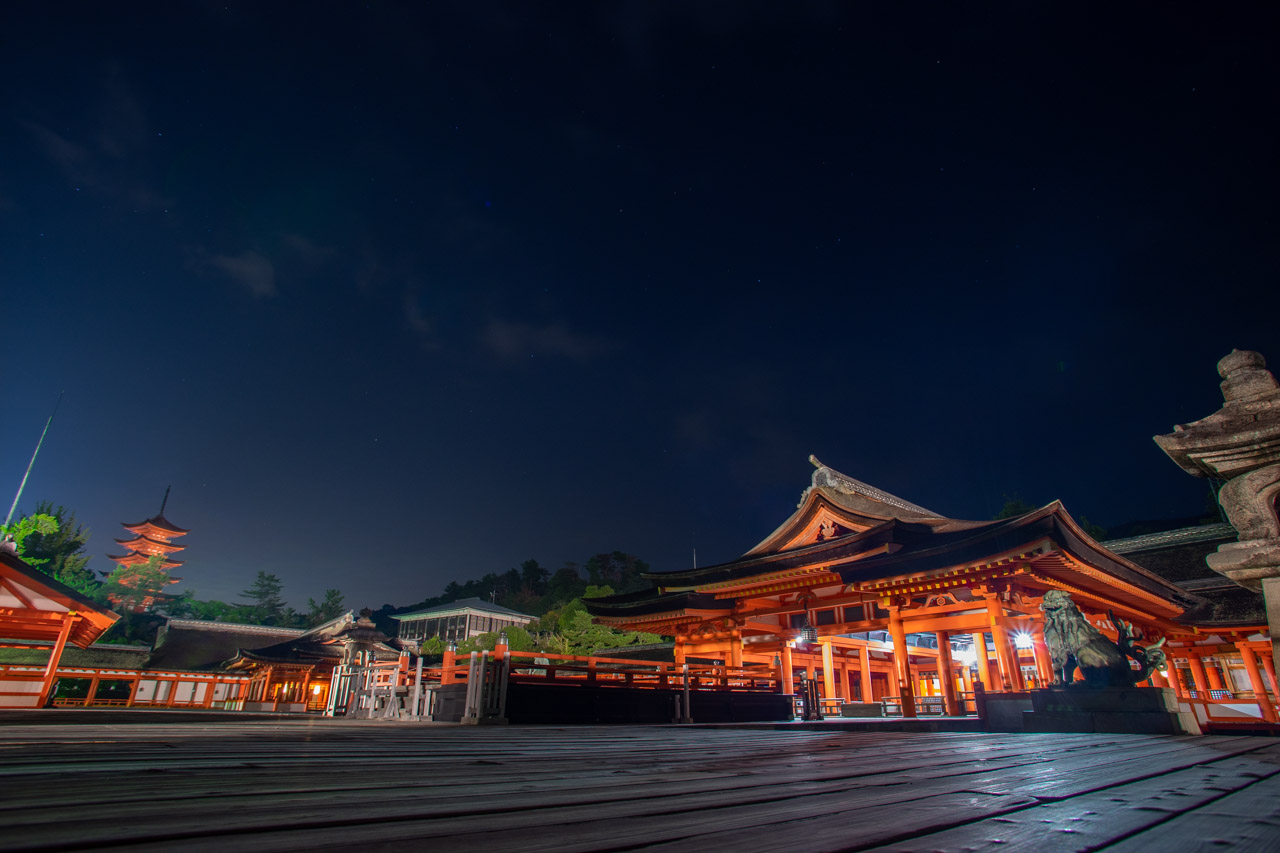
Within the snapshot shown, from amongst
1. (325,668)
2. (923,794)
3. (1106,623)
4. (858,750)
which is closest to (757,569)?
(1106,623)

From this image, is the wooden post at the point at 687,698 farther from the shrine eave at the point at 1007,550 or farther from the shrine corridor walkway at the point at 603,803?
the shrine corridor walkway at the point at 603,803

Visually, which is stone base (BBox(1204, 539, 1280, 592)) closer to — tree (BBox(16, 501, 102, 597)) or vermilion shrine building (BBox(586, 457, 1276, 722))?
vermilion shrine building (BBox(586, 457, 1276, 722))

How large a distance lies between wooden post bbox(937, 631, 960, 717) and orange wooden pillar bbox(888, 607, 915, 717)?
64 centimetres

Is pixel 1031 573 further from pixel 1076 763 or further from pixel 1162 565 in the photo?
pixel 1162 565

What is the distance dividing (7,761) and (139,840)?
196 cm

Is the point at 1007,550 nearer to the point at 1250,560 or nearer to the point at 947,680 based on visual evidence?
the point at 947,680

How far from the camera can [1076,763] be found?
299cm

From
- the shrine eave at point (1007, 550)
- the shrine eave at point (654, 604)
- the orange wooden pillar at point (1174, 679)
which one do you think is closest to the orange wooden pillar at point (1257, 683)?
the orange wooden pillar at point (1174, 679)

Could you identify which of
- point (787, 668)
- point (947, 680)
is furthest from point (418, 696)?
point (947, 680)

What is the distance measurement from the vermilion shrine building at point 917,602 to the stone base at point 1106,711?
313cm

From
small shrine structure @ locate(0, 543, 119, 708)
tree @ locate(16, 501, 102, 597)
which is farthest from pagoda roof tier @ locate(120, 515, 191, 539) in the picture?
small shrine structure @ locate(0, 543, 119, 708)

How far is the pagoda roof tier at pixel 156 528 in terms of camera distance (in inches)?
1976

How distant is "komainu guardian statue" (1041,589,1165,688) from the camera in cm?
755

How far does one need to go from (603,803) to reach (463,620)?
52.1 metres
